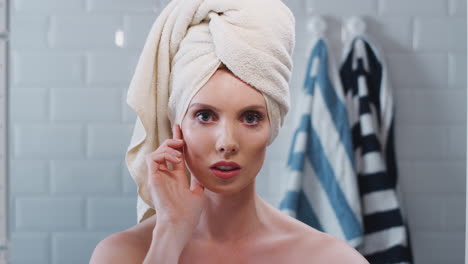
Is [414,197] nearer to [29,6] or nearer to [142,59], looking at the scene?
[142,59]

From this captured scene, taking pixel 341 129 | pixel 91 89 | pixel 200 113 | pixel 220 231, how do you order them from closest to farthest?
pixel 200 113
pixel 220 231
pixel 341 129
pixel 91 89

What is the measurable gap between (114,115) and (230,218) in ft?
2.34

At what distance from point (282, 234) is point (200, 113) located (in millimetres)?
280

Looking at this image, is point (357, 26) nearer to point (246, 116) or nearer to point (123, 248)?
point (246, 116)

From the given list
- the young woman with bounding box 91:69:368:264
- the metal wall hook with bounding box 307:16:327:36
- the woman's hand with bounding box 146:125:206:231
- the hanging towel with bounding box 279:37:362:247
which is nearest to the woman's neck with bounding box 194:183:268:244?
the young woman with bounding box 91:69:368:264

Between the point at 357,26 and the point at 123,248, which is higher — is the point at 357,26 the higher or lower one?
the higher one

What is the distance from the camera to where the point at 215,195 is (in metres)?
0.90

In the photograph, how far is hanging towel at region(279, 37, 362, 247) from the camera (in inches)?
54.9

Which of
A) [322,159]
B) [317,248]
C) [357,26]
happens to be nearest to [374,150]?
[322,159]

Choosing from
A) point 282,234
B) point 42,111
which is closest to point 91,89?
point 42,111

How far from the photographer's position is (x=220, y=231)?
0.92 m

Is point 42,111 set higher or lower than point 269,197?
higher

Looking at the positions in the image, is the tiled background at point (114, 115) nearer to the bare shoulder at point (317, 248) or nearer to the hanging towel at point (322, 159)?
the hanging towel at point (322, 159)

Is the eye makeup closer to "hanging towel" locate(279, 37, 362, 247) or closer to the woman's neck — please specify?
the woman's neck
